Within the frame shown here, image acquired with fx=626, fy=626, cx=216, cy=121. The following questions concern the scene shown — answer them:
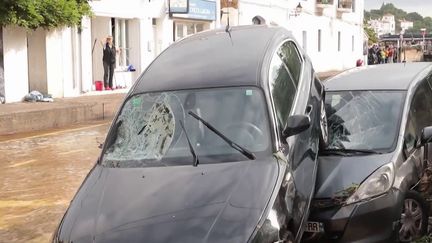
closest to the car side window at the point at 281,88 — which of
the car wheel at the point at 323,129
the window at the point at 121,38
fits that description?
the car wheel at the point at 323,129

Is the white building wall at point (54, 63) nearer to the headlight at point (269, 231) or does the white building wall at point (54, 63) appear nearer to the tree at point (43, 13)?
the tree at point (43, 13)

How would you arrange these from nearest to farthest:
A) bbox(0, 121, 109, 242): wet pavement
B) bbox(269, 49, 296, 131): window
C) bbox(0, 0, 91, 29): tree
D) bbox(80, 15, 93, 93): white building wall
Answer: bbox(269, 49, 296, 131): window < bbox(0, 121, 109, 242): wet pavement < bbox(0, 0, 91, 29): tree < bbox(80, 15, 93, 93): white building wall

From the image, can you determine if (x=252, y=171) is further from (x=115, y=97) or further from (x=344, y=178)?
(x=115, y=97)

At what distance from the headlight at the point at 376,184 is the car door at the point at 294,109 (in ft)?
1.35

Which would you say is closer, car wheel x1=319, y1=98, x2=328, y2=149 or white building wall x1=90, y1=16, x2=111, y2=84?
car wheel x1=319, y1=98, x2=328, y2=149

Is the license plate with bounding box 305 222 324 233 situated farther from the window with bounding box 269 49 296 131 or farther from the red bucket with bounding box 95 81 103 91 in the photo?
the red bucket with bounding box 95 81 103 91

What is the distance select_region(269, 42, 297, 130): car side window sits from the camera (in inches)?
189

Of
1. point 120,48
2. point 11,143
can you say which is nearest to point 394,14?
point 120,48

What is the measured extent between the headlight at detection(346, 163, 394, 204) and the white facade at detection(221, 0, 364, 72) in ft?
79.8

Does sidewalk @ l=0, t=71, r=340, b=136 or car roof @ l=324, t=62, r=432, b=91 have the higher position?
car roof @ l=324, t=62, r=432, b=91

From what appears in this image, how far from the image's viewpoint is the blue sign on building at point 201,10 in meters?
24.8

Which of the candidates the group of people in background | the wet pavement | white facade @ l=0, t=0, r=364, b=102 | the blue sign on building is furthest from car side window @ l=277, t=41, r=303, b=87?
the group of people in background

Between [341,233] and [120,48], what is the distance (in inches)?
744

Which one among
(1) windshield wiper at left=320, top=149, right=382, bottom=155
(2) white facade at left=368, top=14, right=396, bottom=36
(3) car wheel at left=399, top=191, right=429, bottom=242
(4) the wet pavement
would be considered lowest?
(4) the wet pavement
